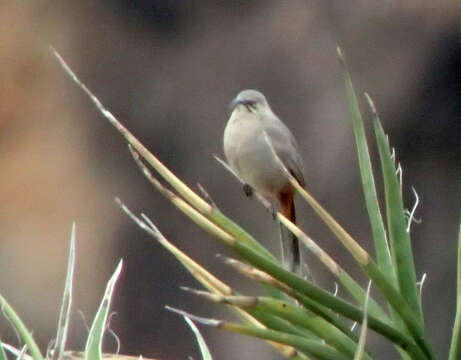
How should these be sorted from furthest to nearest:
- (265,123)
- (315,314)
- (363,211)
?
(363,211) → (265,123) → (315,314)

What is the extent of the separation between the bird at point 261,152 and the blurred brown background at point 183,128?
3.71 metres

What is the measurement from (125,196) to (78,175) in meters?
0.34

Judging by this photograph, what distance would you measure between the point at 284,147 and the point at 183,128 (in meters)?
4.18

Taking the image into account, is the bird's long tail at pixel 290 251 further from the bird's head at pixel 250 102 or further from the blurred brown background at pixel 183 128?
the blurred brown background at pixel 183 128

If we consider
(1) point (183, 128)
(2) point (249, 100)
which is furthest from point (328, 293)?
(1) point (183, 128)

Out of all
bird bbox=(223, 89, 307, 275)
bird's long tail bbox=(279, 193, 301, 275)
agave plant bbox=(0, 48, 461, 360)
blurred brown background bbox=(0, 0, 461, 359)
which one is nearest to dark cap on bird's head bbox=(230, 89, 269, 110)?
bird bbox=(223, 89, 307, 275)

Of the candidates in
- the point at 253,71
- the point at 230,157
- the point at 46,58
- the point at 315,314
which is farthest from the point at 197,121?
the point at 315,314

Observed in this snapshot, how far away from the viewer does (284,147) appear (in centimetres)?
518

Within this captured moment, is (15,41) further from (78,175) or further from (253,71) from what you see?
(253,71)

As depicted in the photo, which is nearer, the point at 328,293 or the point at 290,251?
the point at 328,293

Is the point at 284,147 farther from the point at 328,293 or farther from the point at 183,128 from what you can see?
the point at 183,128

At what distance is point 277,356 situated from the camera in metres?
9.28

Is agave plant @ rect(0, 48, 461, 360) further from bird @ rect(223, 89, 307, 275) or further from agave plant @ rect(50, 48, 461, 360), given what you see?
bird @ rect(223, 89, 307, 275)

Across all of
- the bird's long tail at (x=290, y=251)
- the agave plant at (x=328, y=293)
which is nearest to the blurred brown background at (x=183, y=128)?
the bird's long tail at (x=290, y=251)
